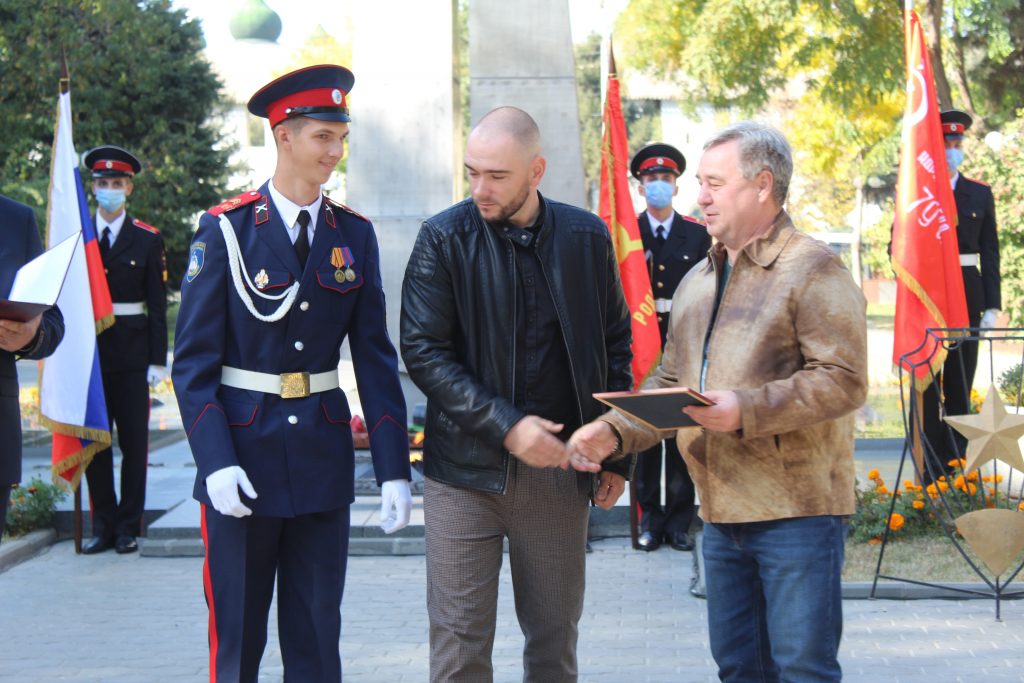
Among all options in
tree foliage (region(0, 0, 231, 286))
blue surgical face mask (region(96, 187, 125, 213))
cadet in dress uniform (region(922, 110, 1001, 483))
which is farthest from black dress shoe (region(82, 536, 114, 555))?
tree foliage (region(0, 0, 231, 286))

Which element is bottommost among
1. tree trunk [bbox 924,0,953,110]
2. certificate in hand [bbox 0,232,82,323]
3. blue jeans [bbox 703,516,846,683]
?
blue jeans [bbox 703,516,846,683]

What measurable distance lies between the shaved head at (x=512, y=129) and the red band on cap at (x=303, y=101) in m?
0.57

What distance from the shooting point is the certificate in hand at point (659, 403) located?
114 inches

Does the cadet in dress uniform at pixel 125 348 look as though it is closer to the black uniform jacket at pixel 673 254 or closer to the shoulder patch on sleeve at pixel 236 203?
the black uniform jacket at pixel 673 254

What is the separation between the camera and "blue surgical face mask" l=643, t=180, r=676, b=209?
7.24 meters

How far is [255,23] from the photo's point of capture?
46.2 m

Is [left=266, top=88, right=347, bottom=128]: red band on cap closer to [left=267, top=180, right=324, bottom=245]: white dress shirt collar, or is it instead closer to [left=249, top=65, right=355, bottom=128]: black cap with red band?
[left=249, top=65, right=355, bottom=128]: black cap with red band

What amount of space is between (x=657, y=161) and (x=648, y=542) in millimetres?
2337

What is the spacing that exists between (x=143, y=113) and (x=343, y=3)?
6.25 meters

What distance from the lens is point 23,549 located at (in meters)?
7.06

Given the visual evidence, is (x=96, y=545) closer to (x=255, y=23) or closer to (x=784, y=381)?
(x=784, y=381)

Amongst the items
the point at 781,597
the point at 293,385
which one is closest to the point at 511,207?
the point at 293,385

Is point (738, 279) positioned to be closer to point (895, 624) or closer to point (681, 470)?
point (895, 624)

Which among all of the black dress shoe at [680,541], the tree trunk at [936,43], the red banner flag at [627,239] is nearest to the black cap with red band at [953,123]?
the red banner flag at [627,239]
